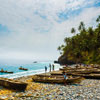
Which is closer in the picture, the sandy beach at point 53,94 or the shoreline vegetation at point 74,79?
the sandy beach at point 53,94

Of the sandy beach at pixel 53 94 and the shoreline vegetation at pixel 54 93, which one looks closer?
the sandy beach at pixel 53 94

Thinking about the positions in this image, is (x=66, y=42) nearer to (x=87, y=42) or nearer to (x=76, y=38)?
(x=76, y=38)

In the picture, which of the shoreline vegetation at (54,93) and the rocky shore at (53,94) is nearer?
the rocky shore at (53,94)

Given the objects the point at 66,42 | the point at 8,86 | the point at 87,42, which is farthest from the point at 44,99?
the point at 66,42

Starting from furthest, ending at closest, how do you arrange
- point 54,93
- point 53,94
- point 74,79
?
point 74,79, point 54,93, point 53,94

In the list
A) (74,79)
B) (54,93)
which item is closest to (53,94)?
(54,93)

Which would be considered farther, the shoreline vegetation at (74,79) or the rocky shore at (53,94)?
the shoreline vegetation at (74,79)

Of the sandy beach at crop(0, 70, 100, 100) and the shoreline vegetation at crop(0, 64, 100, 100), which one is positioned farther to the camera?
the shoreline vegetation at crop(0, 64, 100, 100)

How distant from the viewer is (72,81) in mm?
18969

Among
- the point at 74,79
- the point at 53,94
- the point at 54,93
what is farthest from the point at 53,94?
the point at 74,79

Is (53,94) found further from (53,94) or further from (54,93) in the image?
(54,93)

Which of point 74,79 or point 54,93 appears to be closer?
point 54,93

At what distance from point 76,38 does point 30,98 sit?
298 ft

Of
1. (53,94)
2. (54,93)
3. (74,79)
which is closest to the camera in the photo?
(53,94)
